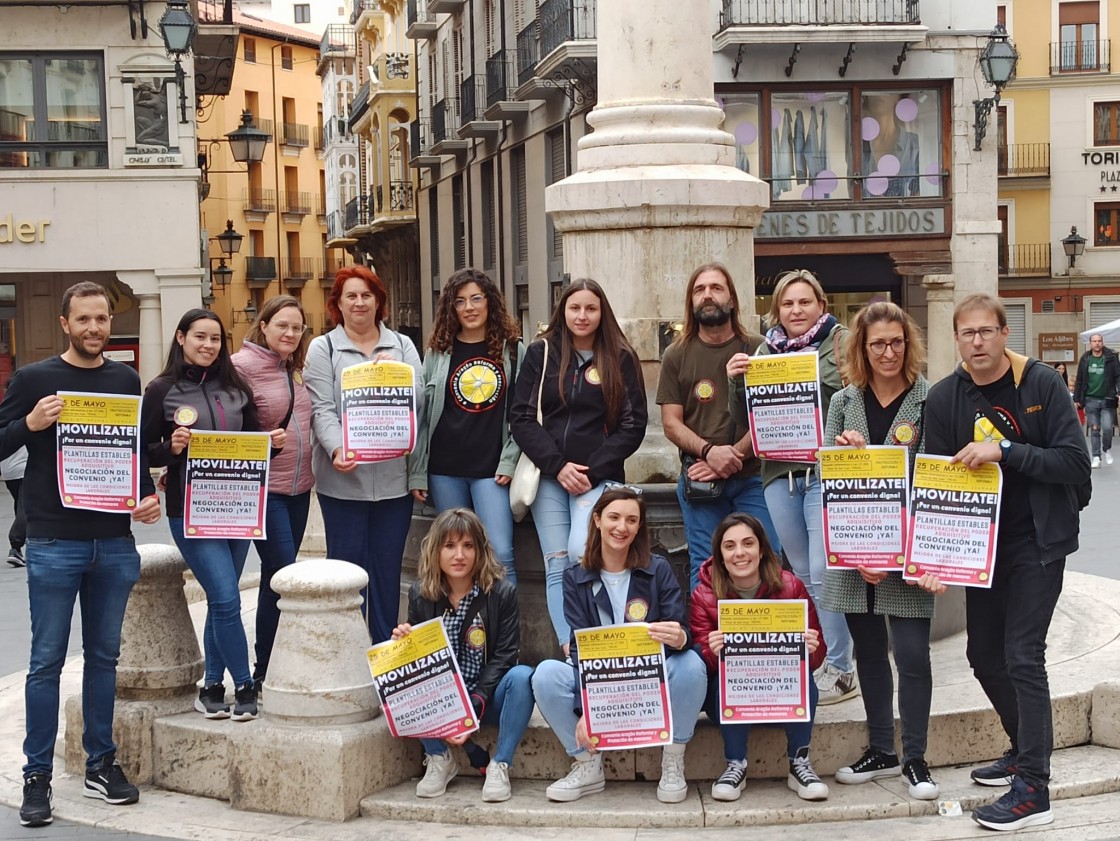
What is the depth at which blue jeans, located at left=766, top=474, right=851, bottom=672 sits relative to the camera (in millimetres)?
6625

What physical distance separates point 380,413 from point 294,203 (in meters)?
63.7

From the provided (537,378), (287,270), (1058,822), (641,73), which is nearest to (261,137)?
(641,73)

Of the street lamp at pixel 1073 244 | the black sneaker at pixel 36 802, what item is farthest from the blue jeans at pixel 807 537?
the street lamp at pixel 1073 244

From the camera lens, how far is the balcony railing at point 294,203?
68312 mm

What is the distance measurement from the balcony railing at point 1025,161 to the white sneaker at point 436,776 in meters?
40.2

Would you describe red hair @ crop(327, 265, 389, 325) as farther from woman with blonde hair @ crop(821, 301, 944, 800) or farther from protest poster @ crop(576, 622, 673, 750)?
woman with blonde hair @ crop(821, 301, 944, 800)

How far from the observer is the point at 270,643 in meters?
7.19

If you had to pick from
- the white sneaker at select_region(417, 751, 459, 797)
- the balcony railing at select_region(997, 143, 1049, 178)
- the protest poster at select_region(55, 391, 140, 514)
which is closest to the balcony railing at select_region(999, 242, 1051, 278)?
the balcony railing at select_region(997, 143, 1049, 178)

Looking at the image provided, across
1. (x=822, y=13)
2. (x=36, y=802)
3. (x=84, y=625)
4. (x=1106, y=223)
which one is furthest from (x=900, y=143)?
(x=36, y=802)

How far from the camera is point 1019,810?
565 cm

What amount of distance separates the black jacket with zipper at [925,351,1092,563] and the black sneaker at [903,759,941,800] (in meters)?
→ 0.92

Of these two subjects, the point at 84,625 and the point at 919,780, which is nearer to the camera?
→ the point at 919,780

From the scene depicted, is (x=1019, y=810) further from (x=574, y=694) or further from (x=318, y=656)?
(x=318, y=656)

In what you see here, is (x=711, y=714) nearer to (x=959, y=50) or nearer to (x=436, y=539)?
(x=436, y=539)
